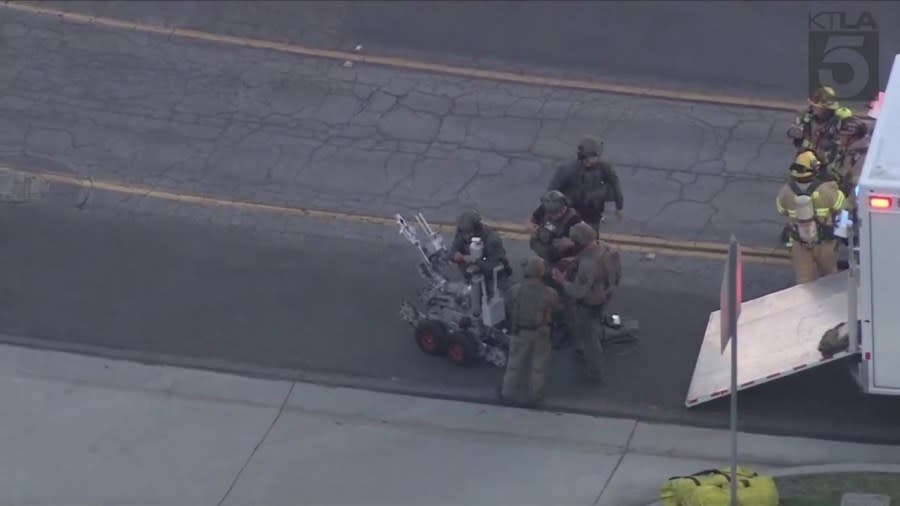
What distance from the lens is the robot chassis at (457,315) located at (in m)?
14.7

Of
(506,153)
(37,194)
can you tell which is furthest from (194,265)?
(506,153)

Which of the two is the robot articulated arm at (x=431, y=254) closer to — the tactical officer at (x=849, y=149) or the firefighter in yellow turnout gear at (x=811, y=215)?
the firefighter in yellow turnout gear at (x=811, y=215)

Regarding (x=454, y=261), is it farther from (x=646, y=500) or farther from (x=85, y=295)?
(x=85, y=295)

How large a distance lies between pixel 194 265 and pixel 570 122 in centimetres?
437

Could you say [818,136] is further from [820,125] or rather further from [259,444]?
[259,444]

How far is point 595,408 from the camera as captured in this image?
47.2ft

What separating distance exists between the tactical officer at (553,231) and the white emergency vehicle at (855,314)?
1.41 metres

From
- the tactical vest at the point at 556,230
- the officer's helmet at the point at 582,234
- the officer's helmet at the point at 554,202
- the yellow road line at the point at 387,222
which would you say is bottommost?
the officer's helmet at the point at 582,234

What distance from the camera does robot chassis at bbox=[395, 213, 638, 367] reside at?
48.2 ft

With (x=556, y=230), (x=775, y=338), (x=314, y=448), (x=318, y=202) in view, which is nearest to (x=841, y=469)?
→ (x=775, y=338)

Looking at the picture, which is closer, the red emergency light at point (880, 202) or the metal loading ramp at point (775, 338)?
the red emergency light at point (880, 202)

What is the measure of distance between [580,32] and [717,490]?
861 centimetres

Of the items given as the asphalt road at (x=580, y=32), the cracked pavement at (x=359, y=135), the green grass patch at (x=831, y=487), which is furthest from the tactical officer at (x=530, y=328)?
the asphalt road at (x=580, y=32)

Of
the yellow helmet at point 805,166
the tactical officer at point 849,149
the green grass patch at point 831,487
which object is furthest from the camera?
the tactical officer at point 849,149
